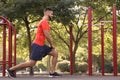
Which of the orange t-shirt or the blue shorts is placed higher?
the orange t-shirt

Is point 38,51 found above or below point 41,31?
below

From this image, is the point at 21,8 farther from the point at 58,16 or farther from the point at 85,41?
the point at 85,41

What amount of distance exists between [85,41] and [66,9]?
10.6 m

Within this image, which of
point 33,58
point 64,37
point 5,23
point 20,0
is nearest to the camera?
point 33,58

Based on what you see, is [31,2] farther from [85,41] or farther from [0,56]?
[85,41]

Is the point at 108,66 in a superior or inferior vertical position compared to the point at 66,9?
inferior

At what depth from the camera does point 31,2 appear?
1786cm

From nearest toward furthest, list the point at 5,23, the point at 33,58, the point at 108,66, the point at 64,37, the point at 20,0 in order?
the point at 33,58 < the point at 5,23 < the point at 20,0 < the point at 64,37 < the point at 108,66

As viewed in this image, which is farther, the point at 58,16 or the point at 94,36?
the point at 94,36

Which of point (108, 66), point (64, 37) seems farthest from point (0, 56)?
point (108, 66)

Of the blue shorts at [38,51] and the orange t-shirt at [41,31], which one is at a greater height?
the orange t-shirt at [41,31]

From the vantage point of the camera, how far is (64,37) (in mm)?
27297

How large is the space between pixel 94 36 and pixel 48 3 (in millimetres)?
11039

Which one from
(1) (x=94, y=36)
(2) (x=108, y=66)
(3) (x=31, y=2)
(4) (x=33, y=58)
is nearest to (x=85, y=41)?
(1) (x=94, y=36)
